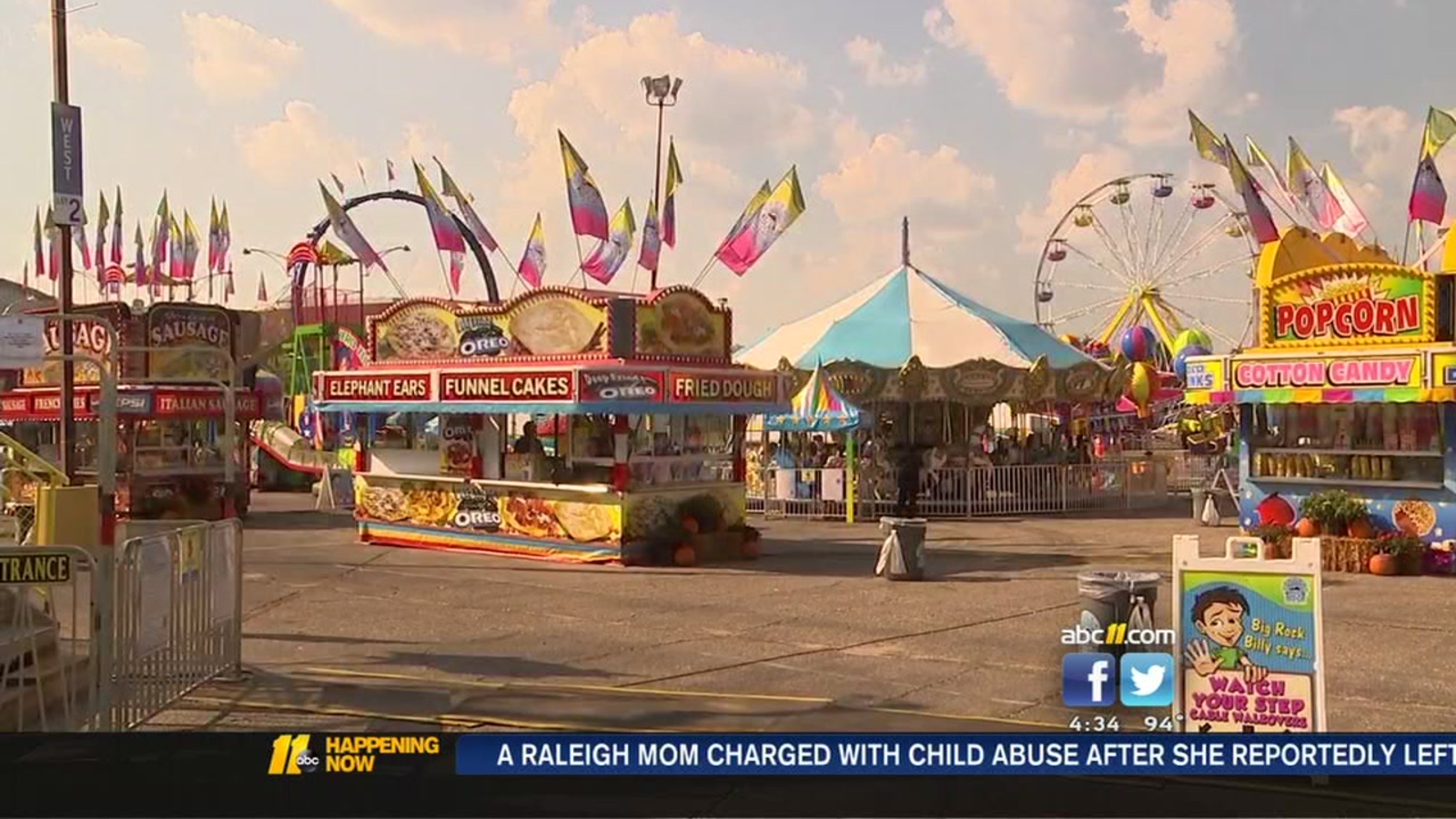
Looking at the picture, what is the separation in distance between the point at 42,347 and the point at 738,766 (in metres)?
5.60

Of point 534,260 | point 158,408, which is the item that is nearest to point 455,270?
point 534,260

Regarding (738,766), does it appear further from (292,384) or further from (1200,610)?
(292,384)

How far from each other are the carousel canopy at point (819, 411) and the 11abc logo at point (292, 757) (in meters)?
15.2

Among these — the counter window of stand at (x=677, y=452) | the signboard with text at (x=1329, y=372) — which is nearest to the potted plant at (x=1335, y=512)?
the signboard with text at (x=1329, y=372)

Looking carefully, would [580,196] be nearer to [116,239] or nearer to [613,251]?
[613,251]

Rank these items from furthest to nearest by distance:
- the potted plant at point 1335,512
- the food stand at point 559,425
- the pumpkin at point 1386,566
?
the food stand at point 559,425 → the potted plant at point 1335,512 → the pumpkin at point 1386,566

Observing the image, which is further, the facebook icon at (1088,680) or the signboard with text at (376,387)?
the signboard with text at (376,387)

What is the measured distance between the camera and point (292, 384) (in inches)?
1758

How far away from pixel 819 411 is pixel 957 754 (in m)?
15.5

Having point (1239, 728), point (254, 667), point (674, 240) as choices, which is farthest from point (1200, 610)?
point (674, 240)

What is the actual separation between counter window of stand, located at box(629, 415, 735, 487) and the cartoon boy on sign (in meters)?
10.6

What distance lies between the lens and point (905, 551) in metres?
14.6

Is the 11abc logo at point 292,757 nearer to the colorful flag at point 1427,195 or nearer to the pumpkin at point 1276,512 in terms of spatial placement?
the pumpkin at point 1276,512

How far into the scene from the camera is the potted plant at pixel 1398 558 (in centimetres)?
1476
